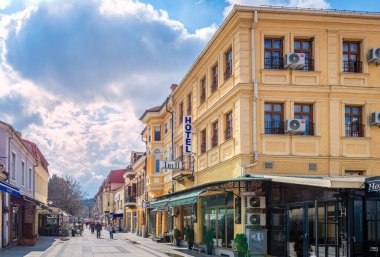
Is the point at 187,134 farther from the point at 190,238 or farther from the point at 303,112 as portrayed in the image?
the point at 303,112

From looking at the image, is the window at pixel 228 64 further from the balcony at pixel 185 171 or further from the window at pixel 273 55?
the balcony at pixel 185 171

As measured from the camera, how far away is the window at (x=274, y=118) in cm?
2253

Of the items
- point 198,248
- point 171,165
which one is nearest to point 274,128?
point 198,248

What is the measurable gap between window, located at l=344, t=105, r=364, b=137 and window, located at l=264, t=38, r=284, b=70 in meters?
3.40

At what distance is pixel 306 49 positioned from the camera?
75.3 feet

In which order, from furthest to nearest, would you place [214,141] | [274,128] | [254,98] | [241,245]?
[214,141]
[274,128]
[254,98]
[241,245]

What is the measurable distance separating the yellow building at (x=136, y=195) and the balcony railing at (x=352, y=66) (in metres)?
32.0

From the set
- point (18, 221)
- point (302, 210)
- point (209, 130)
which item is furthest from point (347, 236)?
point (18, 221)

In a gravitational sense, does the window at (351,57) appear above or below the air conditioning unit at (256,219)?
above

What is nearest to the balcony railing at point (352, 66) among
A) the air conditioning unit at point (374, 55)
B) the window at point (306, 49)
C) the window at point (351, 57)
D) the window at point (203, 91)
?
the window at point (351, 57)

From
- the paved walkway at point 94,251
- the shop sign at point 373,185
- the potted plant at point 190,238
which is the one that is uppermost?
the shop sign at point 373,185

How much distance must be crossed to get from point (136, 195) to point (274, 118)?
4055 cm

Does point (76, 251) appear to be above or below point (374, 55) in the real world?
below

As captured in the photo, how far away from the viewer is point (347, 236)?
16422 millimetres
